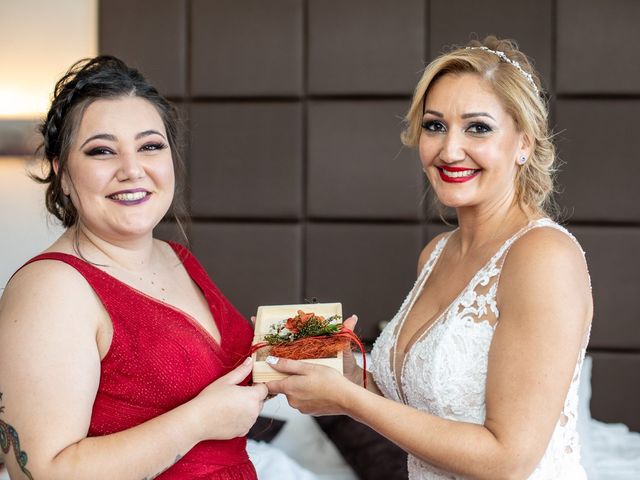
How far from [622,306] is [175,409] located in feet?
6.38

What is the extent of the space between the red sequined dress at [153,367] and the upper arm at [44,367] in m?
0.07

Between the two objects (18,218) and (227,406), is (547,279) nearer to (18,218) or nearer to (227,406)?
(227,406)

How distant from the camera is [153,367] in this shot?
134cm

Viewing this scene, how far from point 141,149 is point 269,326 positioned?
1.60 ft

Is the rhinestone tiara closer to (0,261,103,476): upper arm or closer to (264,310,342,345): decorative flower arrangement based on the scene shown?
(264,310,342,345): decorative flower arrangement

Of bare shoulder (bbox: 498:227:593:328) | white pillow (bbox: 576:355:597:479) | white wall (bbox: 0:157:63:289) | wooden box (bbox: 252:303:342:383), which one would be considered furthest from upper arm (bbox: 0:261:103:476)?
white wall (bbox: 0:157:63:289)

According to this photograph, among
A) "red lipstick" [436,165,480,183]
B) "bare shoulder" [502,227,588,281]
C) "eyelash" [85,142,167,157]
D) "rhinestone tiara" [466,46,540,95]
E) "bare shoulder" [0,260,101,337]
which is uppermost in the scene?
"rhinestone tiara" [466,46,540,95]

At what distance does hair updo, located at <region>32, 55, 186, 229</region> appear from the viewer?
1.39 meters

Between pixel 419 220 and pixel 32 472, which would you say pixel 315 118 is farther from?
pixel 32 472

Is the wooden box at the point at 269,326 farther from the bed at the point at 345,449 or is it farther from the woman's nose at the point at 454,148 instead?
the bed at the point at 345,449

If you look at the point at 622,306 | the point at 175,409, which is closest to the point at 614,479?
the point at 622,306

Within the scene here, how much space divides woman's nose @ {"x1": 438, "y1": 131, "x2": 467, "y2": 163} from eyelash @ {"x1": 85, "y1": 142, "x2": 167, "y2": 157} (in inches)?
23.6

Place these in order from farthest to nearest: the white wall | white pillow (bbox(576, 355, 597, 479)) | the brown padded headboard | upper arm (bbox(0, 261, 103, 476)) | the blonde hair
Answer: the white wall
the brown padded headboard
white pillow (bbox(576, 355, 597, 479))
the blonde hair
upper arm (bbox(0, 261, 103, 476))

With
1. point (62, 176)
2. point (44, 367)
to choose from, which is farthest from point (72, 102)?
point (44, 367)
